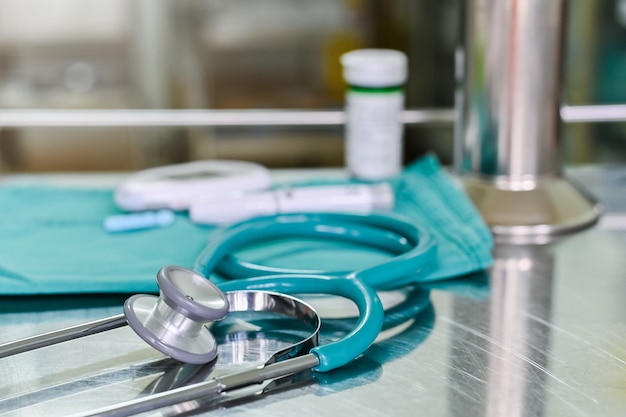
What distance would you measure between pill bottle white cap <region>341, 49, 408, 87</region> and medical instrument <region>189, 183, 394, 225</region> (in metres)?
0.10

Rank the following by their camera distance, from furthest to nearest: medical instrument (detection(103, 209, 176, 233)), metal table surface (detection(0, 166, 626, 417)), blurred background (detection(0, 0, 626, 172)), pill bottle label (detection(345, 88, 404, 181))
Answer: blurred background (detection(0, 0, 626, 172)) → pill bottle label (detection(345, 88, 404, 181)) → medical instrument (detection(103, 209, 176, 233)) → metal table surface (detection(0, 166, 626, 417))

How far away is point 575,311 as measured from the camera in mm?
481

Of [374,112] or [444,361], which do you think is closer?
[444,361]

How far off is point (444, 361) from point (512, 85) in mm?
271

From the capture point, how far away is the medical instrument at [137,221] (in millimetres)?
592

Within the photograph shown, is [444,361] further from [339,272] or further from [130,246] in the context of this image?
[130,246]

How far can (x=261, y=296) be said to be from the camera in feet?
1.47

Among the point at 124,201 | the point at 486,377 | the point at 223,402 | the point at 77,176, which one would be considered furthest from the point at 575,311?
the point at 77,176

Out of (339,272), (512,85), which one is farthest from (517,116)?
(339,272)

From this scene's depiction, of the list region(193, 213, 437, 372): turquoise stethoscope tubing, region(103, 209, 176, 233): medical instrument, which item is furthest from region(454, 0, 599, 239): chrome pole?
region(103, 209, 176, 233): medical instrument

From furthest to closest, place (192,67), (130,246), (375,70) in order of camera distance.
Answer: (192,67) → (375,70) → (130,246)

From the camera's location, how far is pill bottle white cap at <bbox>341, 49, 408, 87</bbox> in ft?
2.24

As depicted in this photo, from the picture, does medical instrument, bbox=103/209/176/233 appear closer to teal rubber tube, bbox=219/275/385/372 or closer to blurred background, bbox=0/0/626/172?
teal rubber tube, bbox=219/275/385/372

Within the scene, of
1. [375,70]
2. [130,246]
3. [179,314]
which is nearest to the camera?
[179,314]
